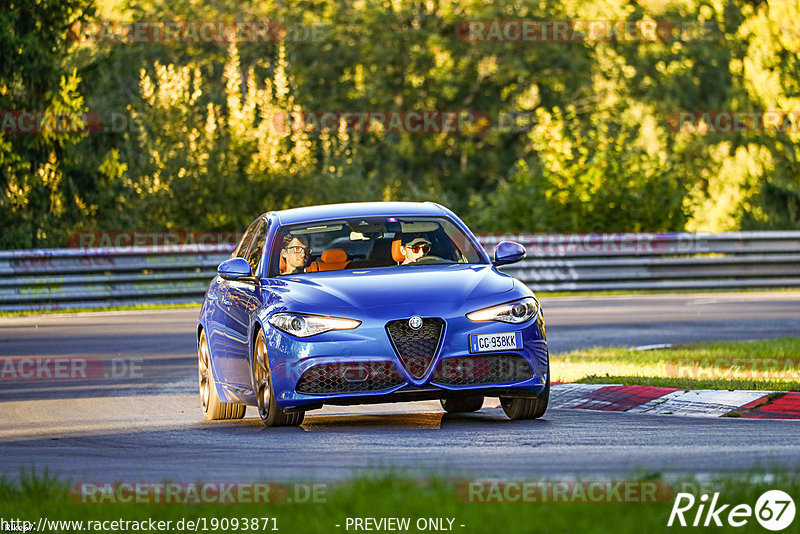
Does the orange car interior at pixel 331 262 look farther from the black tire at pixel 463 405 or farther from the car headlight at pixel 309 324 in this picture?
the black tire at pixel 463 405

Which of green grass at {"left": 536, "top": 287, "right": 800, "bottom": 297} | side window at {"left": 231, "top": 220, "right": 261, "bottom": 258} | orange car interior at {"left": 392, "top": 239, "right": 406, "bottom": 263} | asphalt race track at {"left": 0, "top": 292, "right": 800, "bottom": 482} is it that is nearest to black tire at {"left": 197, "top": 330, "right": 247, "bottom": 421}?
asphalt race track at {"left": 0, "top": 292, "right": 800, "bottom": 482}

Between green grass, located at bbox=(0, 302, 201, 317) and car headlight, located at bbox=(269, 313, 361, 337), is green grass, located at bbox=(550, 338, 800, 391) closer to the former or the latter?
car headlight, located at bbox=(269, 313, 361, 337)

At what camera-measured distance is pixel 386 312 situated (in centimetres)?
1029

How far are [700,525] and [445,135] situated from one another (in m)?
49.6

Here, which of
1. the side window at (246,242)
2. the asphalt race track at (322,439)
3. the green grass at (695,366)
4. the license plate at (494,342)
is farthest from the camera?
the side window at (246,242)

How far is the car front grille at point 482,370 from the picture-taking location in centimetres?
1030

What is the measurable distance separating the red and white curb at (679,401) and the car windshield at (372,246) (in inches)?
62.2

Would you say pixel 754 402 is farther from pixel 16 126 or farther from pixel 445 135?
pixel 445 135

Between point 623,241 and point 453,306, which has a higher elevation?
point 453,306

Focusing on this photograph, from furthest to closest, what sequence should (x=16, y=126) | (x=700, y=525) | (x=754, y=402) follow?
(x=16, y=126)
(x=754, y=402)
(x=700, y=525)

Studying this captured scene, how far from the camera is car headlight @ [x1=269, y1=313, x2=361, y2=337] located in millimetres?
10312

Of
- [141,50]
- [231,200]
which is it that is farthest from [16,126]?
[141,50]

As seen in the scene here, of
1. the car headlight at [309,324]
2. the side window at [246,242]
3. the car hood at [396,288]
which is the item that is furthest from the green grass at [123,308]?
the car headlight at [309,324]

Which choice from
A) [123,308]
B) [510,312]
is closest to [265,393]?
[510,312]
